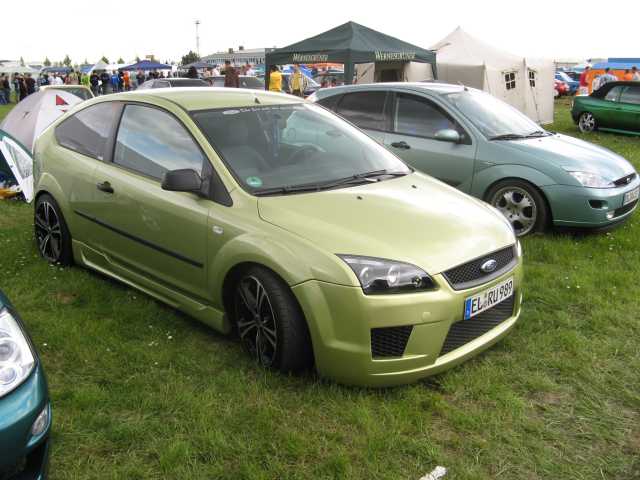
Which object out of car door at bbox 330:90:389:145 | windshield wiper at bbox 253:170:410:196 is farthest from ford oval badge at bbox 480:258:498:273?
car door at bbox 330:90:389:145

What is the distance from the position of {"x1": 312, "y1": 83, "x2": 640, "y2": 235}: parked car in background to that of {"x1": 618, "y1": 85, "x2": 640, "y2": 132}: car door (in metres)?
8.49

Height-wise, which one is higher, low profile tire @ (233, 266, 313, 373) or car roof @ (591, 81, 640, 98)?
car roof @ (591, 81, 640, 98)

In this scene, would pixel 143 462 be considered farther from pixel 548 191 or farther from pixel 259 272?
pixel 548 191

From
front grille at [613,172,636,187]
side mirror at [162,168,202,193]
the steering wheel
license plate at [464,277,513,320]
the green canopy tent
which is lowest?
license plate at [464,277,513,320]

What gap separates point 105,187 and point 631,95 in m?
13.4

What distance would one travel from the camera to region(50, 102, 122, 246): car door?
175 inches

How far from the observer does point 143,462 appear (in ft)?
8.86

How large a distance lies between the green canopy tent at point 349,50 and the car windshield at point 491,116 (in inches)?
311

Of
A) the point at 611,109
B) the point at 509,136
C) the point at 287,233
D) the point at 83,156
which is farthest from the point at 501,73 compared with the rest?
the point at 287,233

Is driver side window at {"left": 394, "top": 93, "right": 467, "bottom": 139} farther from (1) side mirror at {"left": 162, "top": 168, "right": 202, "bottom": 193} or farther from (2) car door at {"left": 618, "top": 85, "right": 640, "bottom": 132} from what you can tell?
(2) car door at {"left": 618, "top": 85, "right": 640, "bottom": 132}

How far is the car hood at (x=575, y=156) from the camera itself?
5801 millimetres

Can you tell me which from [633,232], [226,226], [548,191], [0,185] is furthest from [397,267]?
[0,185]

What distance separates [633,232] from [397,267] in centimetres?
416

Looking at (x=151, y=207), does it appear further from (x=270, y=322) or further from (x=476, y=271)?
(x=476, y=271)
